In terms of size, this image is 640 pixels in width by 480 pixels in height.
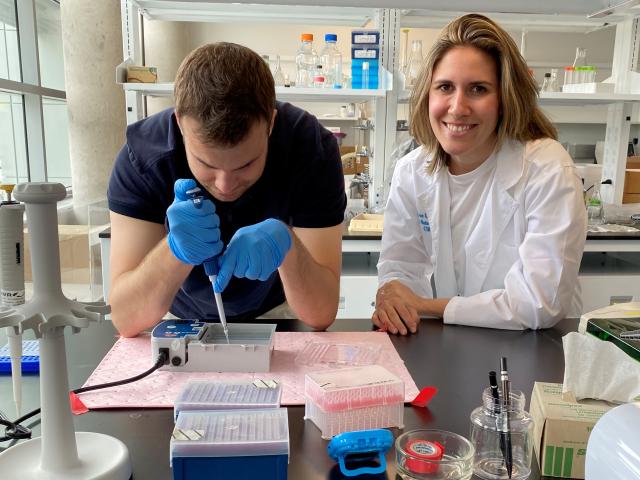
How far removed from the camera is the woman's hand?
1.23m

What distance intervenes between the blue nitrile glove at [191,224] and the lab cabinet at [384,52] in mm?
1399

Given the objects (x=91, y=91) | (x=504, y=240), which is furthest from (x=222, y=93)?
(x=91, y=91)

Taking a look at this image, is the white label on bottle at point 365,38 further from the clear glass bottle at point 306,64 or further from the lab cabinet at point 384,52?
the clear glass bottle at point 306,64

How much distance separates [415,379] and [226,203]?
0.56 meters

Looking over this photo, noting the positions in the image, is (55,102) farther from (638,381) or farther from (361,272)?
(638,381)

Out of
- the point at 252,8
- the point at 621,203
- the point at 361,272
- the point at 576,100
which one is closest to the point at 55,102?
the point at 252,8

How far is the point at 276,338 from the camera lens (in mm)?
1166

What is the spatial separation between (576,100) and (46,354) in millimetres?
2649

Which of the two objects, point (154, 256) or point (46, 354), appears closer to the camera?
point (46, 354)

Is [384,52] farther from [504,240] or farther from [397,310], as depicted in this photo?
[397,310]

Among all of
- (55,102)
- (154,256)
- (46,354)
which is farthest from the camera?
(55,102)

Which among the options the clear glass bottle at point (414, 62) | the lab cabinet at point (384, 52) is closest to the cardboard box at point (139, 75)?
the lab cabinet at point (384, 52)

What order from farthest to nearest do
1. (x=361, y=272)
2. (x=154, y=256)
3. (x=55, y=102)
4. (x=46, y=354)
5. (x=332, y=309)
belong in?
1. (x=55, y=102)
2. (x=361, y=272)
3. (x=332, y=309)
4. (x=154, y=256)
5. (x=46, y=354)

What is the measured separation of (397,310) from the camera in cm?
127
